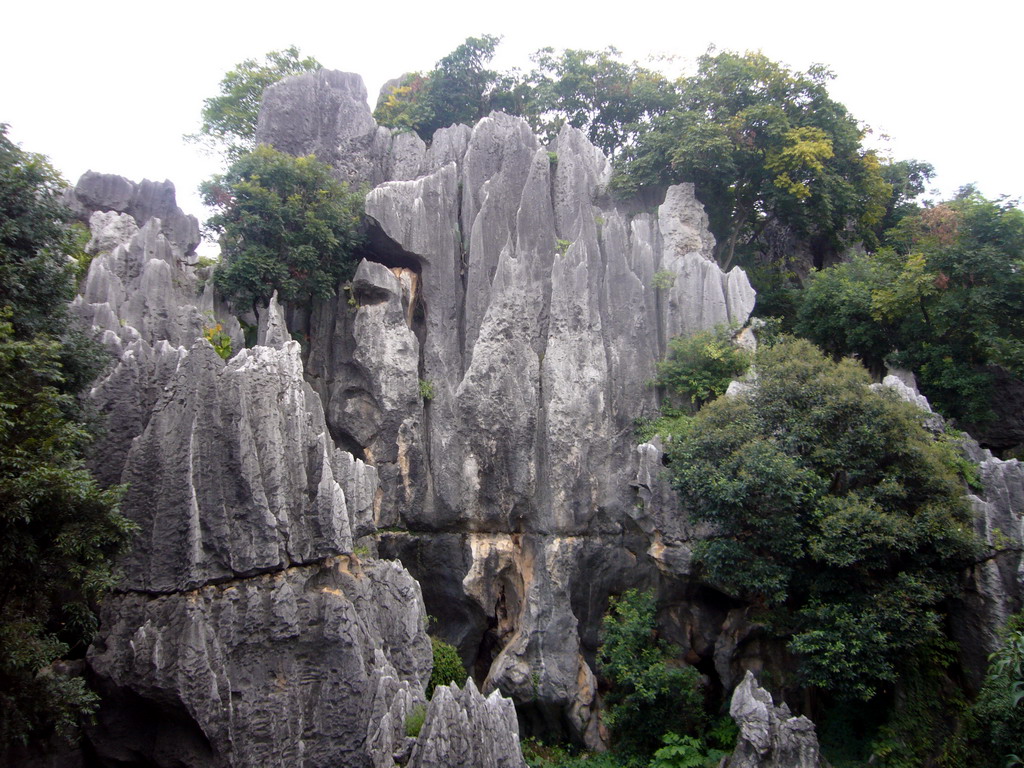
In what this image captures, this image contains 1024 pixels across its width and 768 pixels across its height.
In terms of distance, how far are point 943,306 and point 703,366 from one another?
19.1ft

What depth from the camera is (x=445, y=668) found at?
619 inches

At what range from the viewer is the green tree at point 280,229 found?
62.4 feet

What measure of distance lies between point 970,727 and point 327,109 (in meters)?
21.5

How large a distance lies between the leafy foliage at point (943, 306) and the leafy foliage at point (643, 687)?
9297mm

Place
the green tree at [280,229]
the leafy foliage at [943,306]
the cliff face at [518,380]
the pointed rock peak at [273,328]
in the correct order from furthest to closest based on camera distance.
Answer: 1. the green tree at [280,229]
2. the cliff face at [518,380]
3. the leafy foliage at [943,306]
4. the pointed rock peak at [273,328]

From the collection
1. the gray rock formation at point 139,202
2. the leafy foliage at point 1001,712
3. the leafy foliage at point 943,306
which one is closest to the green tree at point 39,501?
the gray rock formation at point 139,202

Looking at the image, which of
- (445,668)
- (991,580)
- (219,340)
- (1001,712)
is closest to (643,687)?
(445,668)

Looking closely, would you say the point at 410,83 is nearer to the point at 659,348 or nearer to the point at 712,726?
the point at 659,348

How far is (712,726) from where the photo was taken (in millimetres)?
16094

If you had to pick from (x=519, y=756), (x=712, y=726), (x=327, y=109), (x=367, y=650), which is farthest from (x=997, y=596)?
(x=327, y=109)

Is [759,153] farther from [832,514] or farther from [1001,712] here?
[1001,712]

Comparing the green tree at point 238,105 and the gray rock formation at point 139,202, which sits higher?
the green tree at point 238,105

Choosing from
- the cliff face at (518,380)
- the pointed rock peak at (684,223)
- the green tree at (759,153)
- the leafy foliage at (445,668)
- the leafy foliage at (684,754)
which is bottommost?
the leafy foliage at (684,754)

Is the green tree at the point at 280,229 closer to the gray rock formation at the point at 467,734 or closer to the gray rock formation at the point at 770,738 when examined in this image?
the gray rock formation at the point at 467,734
